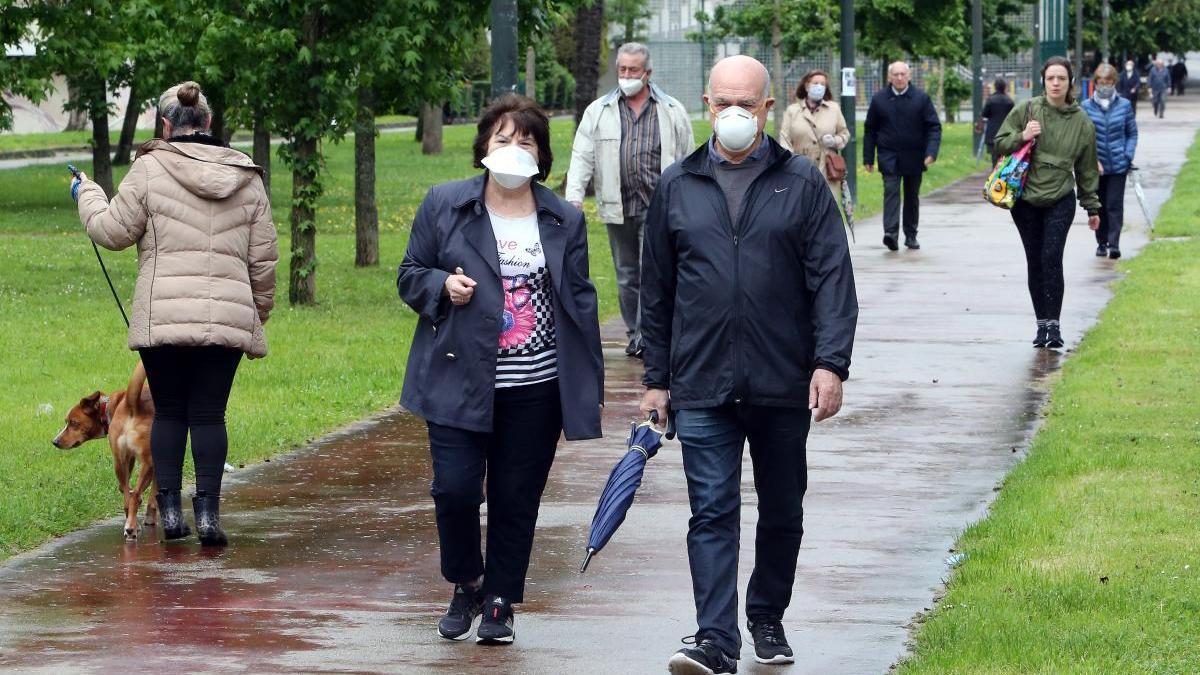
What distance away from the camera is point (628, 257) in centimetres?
1238

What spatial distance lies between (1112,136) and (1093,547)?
39.3 feet

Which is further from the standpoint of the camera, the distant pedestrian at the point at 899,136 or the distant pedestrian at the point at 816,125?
the distant pedestrian at the point at 899,136

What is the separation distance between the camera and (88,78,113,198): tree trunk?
94.1 feet

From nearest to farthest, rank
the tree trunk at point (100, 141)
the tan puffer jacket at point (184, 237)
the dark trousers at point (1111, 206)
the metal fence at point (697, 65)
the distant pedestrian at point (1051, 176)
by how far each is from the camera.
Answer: the tan puffer jacket at point (184, 237) < the distant pedestrian at point (1051, 176) < the dark trousers at point (1111, 206) < the tree trunk at point (100, 141) < the metal fence at point (697, 65)

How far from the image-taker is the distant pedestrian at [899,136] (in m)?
20.0

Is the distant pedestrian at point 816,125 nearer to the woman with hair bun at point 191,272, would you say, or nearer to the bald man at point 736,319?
the woman with hair bun at point 191,272

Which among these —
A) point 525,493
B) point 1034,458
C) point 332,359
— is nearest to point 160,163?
point 525,493

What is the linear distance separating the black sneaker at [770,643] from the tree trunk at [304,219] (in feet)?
31.7

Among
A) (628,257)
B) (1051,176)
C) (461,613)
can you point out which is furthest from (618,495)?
(1051,176)

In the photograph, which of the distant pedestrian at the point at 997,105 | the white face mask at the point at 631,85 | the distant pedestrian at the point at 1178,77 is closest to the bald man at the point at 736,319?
the white face mask at the point at 631,85

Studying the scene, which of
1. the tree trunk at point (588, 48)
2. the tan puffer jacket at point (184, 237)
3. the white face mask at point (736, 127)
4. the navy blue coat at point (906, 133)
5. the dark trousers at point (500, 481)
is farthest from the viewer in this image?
the tree trunk at point (588, 48)

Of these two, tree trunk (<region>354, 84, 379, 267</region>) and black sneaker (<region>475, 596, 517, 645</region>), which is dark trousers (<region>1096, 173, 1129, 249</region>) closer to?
tree trunk (<region>354, 84, 379, 267</region>)

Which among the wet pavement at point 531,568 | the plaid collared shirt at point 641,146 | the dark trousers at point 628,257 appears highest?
the plaid collared shirt at point 641,146

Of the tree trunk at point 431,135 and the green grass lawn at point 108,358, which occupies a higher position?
the tree trunk at point 431,135
